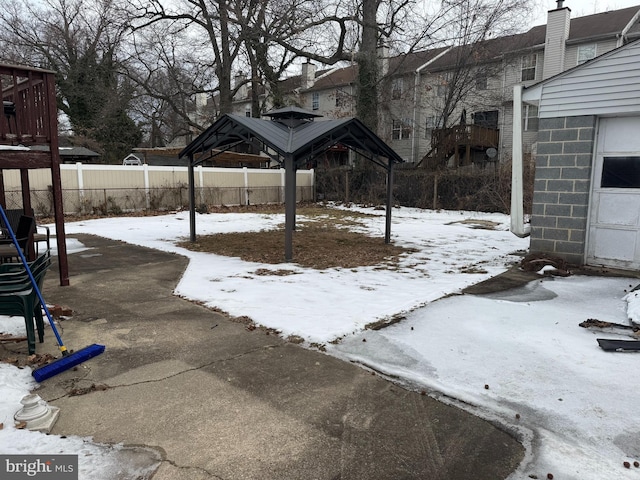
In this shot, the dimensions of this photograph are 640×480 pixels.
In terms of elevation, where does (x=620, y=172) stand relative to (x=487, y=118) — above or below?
below

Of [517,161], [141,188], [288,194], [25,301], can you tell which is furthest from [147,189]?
[25,301]

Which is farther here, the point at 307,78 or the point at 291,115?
the point at 307,78

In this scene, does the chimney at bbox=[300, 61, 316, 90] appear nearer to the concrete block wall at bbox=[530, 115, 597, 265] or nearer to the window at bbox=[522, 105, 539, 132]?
the window at bbox=[522, 105, 539, 132]

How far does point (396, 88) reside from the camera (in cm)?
2627

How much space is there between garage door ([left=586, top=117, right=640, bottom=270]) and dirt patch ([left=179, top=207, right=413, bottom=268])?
3444 millimetres

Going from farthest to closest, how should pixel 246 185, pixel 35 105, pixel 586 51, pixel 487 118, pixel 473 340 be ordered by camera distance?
pixel 487 118 < pixel 246 185 < pixel 586 51 < pixel 35 105 < pixel 473 340

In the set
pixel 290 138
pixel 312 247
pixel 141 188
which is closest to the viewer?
pixel 290 138

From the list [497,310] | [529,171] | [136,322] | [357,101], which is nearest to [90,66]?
[357,101]

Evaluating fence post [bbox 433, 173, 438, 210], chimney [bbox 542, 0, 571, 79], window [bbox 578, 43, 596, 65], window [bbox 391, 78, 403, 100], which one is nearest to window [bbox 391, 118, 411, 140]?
window [bbox 391, 78, 403, 100]

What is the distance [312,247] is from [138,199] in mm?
11003

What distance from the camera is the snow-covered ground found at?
2494mm

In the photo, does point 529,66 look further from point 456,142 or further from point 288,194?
point 288,194

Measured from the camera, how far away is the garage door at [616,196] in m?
6.64

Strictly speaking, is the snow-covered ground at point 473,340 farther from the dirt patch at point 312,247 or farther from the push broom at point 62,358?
the dirt patch at point 312,247
